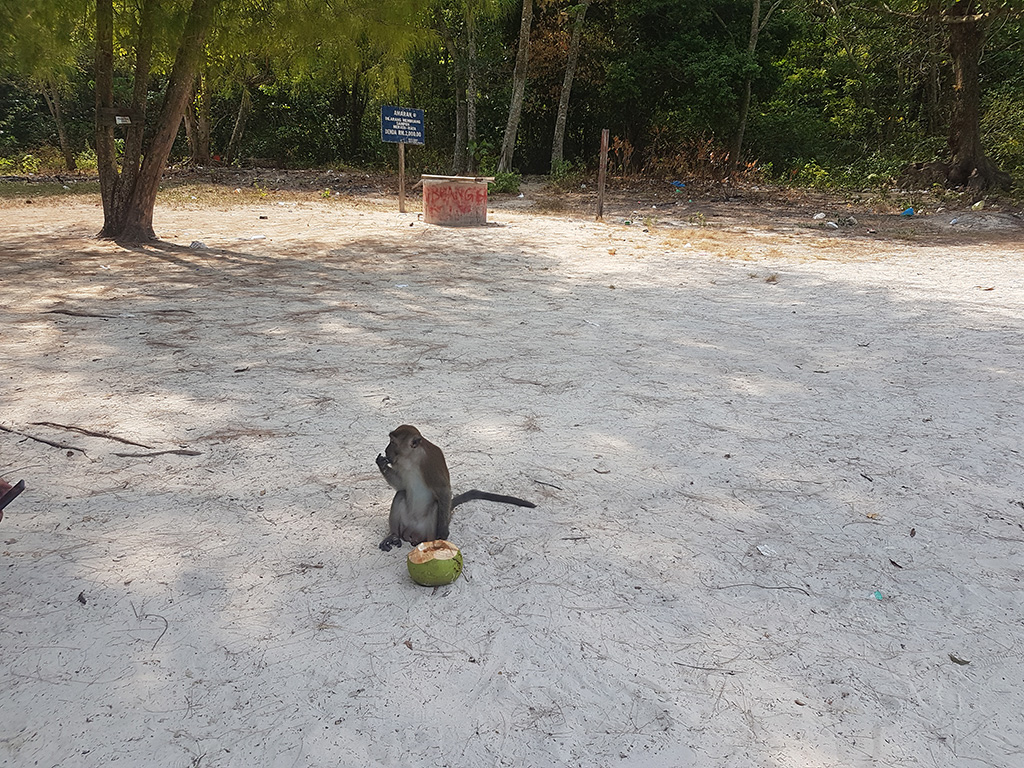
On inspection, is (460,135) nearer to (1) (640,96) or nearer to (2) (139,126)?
(1) (640,96)

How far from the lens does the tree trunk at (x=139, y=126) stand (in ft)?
26.3

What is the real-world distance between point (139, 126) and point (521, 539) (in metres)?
8.01

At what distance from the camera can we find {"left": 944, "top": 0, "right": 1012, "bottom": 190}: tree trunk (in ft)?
42.8

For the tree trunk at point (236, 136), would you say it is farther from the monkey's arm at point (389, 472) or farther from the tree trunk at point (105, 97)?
the monkey's arm at point (389, 472)

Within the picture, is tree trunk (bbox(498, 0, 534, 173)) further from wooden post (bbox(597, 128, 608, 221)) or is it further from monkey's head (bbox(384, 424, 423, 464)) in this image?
monkey's head (bbox(384, 424, 423, 464))

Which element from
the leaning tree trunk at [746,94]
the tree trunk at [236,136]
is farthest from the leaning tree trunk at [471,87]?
the tree trunk at [236,136]

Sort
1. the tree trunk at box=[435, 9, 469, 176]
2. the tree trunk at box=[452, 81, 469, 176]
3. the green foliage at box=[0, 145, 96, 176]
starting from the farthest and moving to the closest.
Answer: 1. the tree trunk at box=[452, 81, 469, 176]
2. the green foliage at box=[0, 145, 96, 176]
3. the tree trunk at box=[435, 9, 469, 176]

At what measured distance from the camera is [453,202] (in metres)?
11.0

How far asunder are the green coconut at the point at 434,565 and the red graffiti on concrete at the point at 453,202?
30.1 feet

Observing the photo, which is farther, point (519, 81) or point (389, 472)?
point (519, 81)

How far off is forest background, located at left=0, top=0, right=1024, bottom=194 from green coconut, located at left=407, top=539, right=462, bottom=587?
10.0 m

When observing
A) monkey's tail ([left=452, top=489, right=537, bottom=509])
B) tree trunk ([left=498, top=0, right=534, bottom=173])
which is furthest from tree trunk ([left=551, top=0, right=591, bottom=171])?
monkey's tail ([left=452, top=489, right=537, bottom=509])

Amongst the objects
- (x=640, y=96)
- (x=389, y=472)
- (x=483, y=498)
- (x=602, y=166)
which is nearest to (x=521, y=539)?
(x=483, y=498)

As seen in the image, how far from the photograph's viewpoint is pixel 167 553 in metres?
2.50
